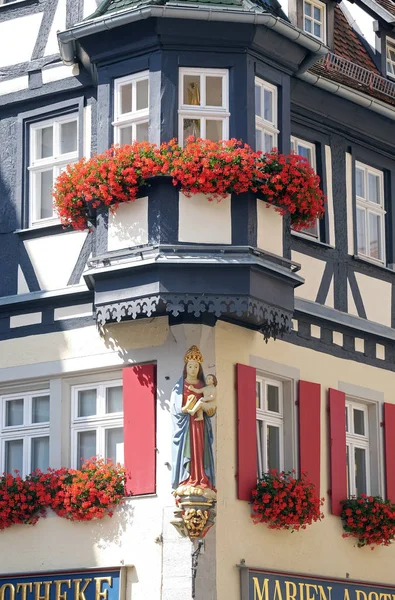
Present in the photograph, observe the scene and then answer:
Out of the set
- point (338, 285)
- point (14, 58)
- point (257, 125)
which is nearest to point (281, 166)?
point (257, 125)

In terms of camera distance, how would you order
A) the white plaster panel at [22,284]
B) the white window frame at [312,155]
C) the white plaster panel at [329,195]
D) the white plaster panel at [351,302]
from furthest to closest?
the white plaster panel at [329,195]
the white plaster panel at [351,302]
the white window frame at [312,155]
the white plaster panel at [22,284]

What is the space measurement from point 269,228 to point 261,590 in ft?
13.0

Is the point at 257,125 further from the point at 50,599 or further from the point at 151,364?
the point at 50,599

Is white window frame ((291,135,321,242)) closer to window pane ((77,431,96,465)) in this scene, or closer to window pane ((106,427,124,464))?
window pane ((106,427,124,464))

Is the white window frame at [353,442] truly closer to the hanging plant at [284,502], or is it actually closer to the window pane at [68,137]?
the hanging plant at [284,502]

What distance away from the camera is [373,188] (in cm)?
2267

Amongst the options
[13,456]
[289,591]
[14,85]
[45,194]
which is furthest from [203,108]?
[289,591]

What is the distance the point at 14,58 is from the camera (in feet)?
70.6

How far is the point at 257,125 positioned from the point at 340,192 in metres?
2.32

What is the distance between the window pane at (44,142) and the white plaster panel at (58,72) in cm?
58

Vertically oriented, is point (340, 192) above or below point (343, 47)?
below

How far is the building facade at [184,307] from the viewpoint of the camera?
1902 cm

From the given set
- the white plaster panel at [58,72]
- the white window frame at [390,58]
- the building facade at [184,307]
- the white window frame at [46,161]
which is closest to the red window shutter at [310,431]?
the building facade at [184,307]

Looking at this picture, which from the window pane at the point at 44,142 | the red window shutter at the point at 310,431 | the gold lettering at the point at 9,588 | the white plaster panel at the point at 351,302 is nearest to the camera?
the gold lettering at the point at 9,588
